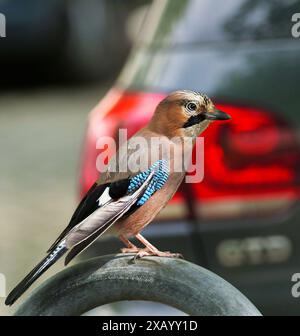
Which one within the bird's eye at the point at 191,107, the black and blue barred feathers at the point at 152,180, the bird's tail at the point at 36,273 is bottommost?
the bird's tail at the point at 36,273

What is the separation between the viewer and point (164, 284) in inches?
71.0

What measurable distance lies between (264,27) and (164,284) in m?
2.08

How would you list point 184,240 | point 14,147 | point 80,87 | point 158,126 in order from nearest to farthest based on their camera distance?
point 158,126, point 184,240, point 14,147, point 80,87

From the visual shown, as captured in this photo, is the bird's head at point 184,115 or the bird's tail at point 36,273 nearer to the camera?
the bird's tail at point 36,273

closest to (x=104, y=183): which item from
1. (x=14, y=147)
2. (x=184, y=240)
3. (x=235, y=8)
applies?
(x=184, y=240)

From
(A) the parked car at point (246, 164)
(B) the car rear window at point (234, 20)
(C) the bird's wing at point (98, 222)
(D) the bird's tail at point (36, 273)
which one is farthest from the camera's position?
(B) the car rear window at point (234, 20)

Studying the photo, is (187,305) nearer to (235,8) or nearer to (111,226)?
(111,226)

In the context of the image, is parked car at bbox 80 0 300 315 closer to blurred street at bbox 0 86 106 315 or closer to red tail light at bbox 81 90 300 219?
red tail light at bbox 81 90 300 219

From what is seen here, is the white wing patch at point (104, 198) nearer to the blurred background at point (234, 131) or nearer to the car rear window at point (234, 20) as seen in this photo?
the blurred background at point (234, 131)

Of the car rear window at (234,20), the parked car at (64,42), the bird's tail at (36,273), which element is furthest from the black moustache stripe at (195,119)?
the parked car at (64,42)

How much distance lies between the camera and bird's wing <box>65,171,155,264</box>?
67.1 inches

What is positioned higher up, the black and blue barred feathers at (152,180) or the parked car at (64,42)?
the parked car at (64,42)

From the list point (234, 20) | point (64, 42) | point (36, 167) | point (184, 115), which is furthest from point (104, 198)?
point (64, 42)

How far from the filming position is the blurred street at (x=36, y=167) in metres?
6.79
